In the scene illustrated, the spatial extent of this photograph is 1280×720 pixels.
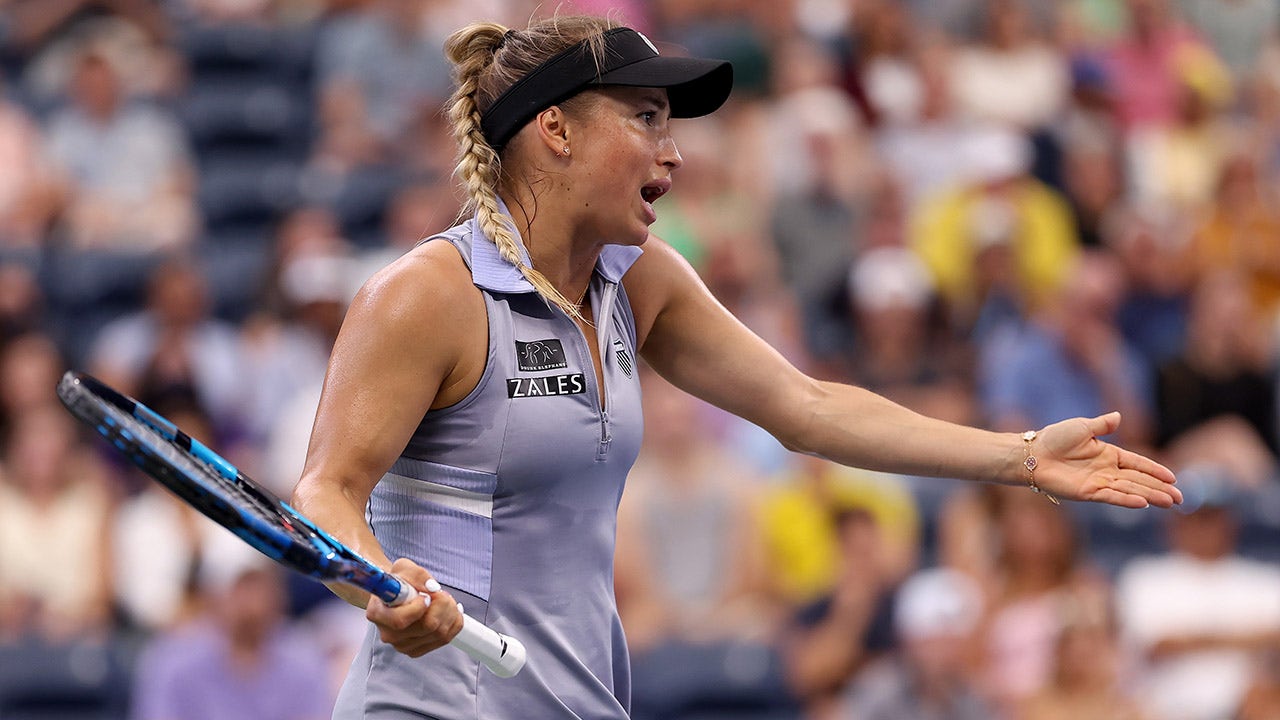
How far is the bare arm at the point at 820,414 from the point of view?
133 inches

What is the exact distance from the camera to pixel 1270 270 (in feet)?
28.6

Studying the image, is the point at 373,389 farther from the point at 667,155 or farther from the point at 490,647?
the point at 667,155

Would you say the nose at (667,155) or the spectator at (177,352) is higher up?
the nose at (667,155)

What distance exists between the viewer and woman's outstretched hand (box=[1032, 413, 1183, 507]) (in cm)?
330

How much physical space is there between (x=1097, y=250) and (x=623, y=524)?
3.43 metres

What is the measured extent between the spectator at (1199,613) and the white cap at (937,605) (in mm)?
561

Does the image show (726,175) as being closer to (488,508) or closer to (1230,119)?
(1230,119)

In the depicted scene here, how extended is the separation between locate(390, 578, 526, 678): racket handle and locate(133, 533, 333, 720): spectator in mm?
3595

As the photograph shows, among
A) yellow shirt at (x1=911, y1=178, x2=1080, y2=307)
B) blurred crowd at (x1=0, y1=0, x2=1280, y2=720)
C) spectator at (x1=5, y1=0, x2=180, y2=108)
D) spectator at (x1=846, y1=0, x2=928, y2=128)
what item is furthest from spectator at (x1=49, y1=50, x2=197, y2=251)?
yellow shirt at (x1=911, y1=178, x2=1080, y2=307)

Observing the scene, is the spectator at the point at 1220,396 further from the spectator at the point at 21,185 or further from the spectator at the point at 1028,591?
the spectator at the point at 21,185

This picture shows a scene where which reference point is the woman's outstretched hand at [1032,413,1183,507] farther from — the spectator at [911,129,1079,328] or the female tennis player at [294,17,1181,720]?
the spectator at [911,129,1079,328]

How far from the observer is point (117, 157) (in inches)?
378

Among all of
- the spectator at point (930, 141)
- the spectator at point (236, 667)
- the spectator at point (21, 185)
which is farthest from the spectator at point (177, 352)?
the spectator at point (930, 141)

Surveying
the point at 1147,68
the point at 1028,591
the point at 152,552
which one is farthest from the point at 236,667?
the point at 1147,68
